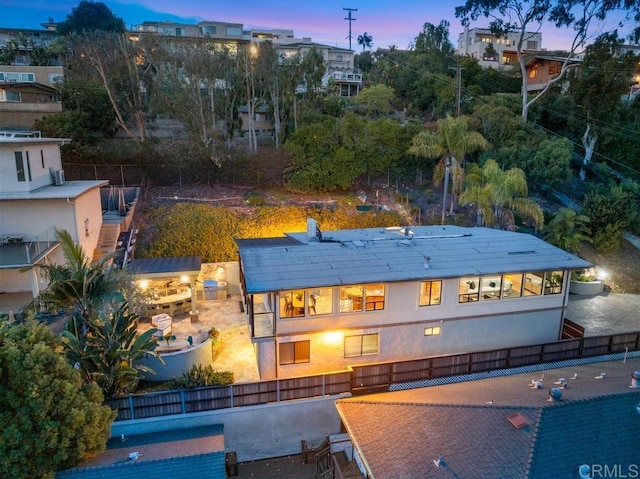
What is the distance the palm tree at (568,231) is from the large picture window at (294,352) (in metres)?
18.2

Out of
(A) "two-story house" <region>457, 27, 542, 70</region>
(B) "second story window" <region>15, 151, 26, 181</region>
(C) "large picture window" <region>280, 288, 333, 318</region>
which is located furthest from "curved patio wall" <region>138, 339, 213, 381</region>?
(A) "two-story house" <region>457, 27, 542, 70</region>

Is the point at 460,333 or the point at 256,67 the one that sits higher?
the point at 256,67

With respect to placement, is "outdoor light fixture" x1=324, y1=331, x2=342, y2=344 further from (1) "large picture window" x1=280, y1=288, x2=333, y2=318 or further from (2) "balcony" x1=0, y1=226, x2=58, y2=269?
(2) "balcony" x1=0, y1=226, x2=58, y2=269

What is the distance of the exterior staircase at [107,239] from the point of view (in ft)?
66.1

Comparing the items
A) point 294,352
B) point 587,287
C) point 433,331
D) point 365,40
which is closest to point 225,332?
point 294,352

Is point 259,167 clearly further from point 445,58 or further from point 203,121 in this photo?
point 445,58

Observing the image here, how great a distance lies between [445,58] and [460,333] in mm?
39853

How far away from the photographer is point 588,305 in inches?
859

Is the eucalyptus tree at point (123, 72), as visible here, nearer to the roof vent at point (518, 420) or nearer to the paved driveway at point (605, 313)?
the roof vent at point (518, 420)

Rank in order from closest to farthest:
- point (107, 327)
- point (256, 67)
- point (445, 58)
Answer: point (107, 327) < point (256, 67) < point (445, 58)

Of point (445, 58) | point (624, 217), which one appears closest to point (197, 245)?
point (624, 217)

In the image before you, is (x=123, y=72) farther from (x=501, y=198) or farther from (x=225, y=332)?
(x=501, y=198)

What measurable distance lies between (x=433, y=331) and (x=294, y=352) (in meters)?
5.13

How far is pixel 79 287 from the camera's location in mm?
12461
